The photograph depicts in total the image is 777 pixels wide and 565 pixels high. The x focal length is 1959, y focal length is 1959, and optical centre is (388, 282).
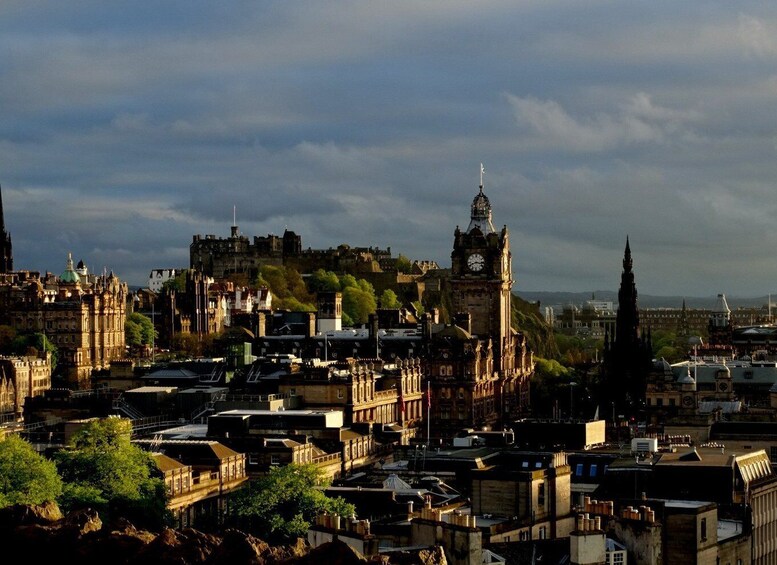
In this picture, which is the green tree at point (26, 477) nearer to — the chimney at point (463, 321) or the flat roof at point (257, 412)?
the flat roof at point (257, 412)

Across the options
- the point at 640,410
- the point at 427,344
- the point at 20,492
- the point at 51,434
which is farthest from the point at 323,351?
the point at 20,492

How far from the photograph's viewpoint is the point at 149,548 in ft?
193

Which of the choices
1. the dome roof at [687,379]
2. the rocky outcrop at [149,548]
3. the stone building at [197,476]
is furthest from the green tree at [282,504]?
the dome roof at [687,379]

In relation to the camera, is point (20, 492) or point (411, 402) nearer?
point (20, 492)

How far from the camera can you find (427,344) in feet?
618

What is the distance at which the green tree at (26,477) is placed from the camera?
98312mm

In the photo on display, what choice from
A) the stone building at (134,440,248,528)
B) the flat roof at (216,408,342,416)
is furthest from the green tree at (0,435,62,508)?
the flat roof at (216,408,342,416)

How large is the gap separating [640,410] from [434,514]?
4057 inches

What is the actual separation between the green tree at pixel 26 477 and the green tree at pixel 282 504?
9.50 meters

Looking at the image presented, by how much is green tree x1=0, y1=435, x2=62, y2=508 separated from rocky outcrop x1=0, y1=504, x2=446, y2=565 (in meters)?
33.4

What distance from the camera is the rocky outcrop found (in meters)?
56.7

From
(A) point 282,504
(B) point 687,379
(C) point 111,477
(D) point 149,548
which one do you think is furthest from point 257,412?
(D) point 149,548

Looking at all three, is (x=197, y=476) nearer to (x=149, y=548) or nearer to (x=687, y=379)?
(x=149, y=548)

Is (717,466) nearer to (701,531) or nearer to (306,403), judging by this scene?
(701,531)
